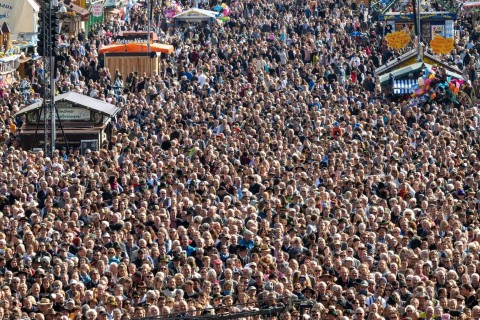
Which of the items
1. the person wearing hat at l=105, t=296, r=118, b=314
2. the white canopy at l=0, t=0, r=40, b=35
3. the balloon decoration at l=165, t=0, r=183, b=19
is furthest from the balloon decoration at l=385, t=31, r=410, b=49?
the person wearing hat at l=105, t=296, r=118, b=314

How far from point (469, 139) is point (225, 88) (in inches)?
361

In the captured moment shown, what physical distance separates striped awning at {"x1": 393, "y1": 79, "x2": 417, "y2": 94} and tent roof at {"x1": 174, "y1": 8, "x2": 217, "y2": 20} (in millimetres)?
18849

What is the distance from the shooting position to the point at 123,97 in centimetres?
3969

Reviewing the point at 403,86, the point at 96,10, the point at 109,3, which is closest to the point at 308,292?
the point at 403,86

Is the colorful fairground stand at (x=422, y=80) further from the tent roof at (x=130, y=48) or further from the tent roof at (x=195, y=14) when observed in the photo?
the tent roof at (x=195, y=14)

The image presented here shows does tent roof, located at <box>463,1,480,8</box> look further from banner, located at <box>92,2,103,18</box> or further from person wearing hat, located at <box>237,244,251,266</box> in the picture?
person wearing hat, located at <box>237,244,251,266</box>

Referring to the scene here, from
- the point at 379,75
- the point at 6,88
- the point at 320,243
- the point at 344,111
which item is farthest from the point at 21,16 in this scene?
the point at 320,243

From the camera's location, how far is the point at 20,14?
191ft

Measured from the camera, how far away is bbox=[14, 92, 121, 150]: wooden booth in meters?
33.3

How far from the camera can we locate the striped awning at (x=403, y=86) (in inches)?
1569

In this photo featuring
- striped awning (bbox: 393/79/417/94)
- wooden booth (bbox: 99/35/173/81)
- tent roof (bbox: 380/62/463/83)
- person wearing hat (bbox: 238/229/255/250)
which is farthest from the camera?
wooden booth (bbox: 99/35/173/81)

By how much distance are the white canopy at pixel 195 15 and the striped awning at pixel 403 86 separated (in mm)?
18812

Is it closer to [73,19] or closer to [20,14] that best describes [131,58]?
[20,14]

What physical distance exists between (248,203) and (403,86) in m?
14.8
